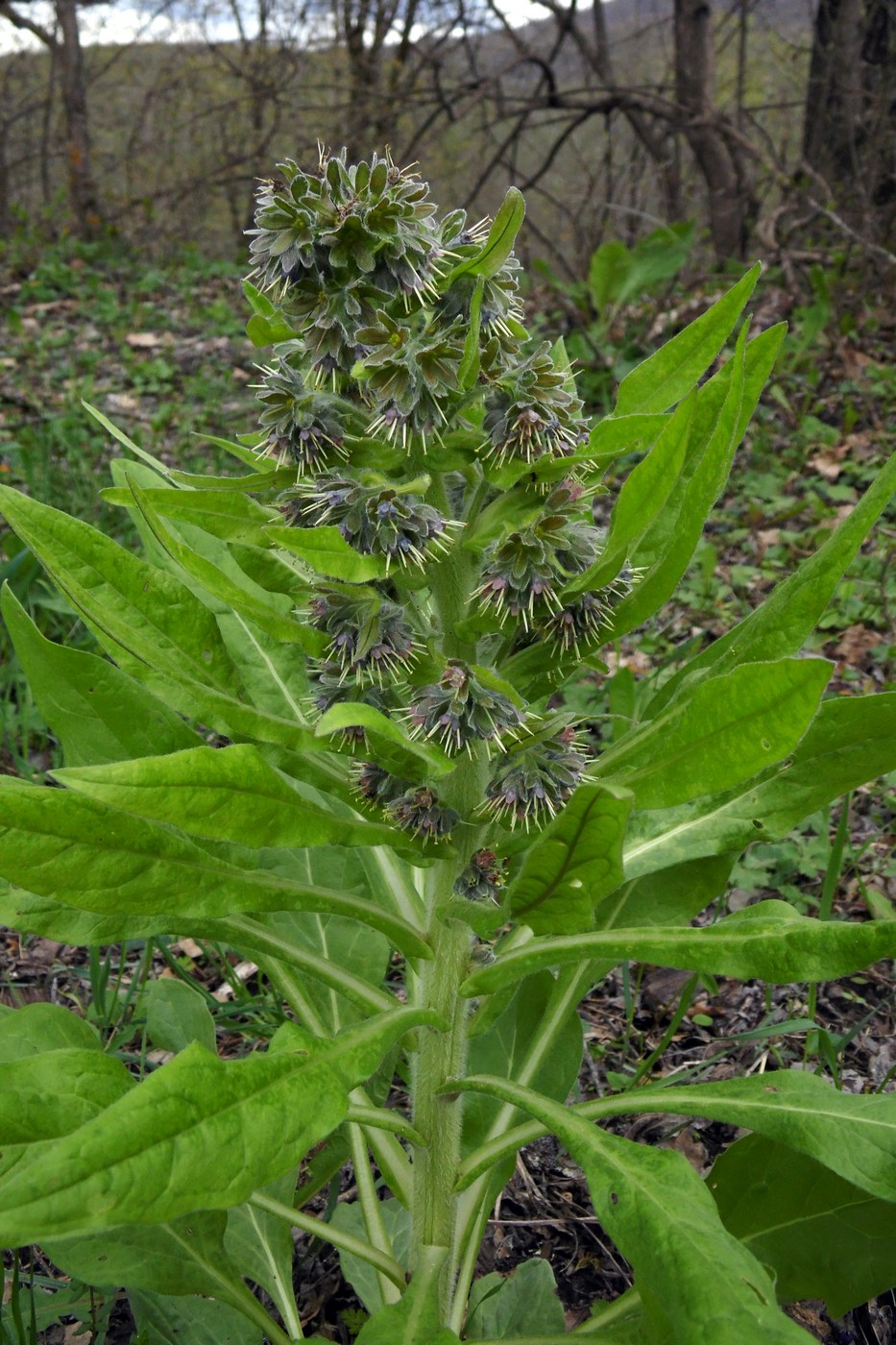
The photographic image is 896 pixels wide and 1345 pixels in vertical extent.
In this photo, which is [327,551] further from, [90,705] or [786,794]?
[786,794]

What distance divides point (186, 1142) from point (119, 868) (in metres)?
0.42

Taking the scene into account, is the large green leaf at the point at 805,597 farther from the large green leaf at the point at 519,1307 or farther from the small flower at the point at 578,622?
the large green leaf at the point at 519,1307

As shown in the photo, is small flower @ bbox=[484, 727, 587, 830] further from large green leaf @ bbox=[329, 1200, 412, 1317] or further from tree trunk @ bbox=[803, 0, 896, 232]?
tree trunk @ bbox=[803, 0, 896, 232]

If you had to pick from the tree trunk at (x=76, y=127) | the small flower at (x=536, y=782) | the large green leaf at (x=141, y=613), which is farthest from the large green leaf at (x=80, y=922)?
the tree trunk at (x=76, y=127)

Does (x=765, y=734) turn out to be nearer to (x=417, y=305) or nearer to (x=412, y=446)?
(x=412, y=446)

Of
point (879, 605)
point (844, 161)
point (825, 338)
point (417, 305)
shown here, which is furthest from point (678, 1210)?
point (844, 161)

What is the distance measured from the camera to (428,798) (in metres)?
1.76

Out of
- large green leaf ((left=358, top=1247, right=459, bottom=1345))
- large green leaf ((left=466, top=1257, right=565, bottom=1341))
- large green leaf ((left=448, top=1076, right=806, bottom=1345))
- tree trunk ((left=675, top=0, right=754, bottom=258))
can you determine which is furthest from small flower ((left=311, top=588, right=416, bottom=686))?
tree trunk ((left=675, top=0, right=754, bottom=258))

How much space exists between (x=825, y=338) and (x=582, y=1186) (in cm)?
663

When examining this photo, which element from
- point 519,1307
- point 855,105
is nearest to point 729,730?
point 519,1307

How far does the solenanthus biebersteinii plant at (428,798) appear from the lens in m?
1.41

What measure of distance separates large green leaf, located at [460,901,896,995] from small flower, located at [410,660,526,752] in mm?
348

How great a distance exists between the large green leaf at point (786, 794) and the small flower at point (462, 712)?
44 cm

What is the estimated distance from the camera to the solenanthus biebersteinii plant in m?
1.41
